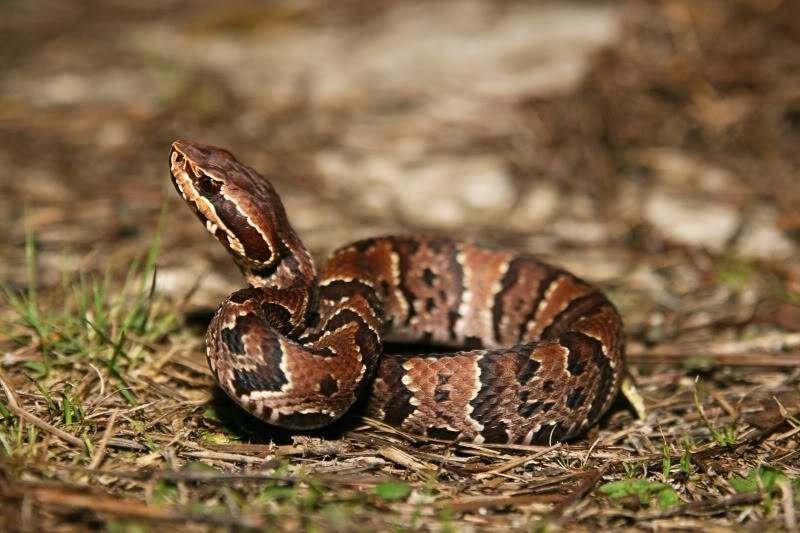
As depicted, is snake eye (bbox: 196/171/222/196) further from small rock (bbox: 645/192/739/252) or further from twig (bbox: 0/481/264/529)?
small rock (bbox: 645/192/739/252)

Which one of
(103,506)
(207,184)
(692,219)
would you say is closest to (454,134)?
(692,219)

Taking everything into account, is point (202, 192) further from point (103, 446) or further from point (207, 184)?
point (103, 446)

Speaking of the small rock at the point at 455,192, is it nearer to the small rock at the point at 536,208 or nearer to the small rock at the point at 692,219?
the small rock at the point at 536,208

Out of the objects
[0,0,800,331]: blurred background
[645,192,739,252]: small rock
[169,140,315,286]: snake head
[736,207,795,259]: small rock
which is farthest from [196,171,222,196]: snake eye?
[736,207,795,259]: small rock

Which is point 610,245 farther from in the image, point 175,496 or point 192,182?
point 175,496

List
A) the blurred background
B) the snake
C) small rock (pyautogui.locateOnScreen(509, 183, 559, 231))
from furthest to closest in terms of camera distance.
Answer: small rock (pyautogui.locateOnScreen(509, 183, 559, 231))
the blurred background
the snake

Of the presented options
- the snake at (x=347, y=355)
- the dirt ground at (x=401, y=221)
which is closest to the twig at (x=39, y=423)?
the dirt ground at (x=401, y=221)
